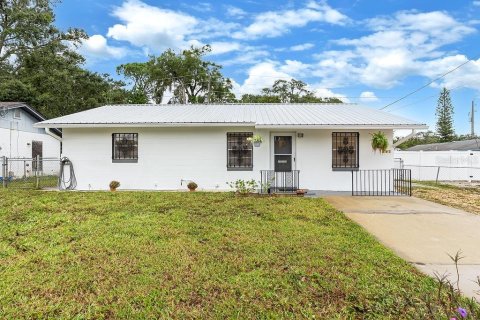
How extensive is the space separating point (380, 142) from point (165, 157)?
25.6 ft

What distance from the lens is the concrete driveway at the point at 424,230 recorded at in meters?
4.20

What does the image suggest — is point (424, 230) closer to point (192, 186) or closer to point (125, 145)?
point (192, 186)

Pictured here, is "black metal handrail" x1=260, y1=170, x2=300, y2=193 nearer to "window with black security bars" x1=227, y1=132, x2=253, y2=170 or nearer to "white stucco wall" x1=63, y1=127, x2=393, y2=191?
"white stucco wall" x1=63, y1=127, x2=393, y2=191

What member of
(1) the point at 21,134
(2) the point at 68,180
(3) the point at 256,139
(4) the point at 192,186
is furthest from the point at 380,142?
(1) the point at 21,134

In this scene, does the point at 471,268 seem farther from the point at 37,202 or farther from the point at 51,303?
the point at 37,202

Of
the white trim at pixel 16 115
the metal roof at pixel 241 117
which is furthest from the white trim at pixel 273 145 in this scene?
the white trim at pixel 16 115

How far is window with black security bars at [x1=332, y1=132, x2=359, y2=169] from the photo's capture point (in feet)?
36.9

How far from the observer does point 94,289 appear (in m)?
3.44

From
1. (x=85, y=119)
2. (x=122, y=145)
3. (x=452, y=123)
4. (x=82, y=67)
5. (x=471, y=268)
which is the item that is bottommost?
(x=471, y=268)

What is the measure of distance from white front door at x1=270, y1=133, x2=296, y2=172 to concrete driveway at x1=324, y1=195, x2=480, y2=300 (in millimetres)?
2277

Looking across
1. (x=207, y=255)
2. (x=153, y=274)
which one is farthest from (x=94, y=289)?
(x=207, y=255)

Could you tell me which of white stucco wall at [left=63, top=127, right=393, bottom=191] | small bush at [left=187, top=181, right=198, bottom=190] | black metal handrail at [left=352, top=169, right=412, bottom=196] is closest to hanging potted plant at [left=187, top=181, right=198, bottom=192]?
small bush at [left=187, top=181, right=198, bottom=190]

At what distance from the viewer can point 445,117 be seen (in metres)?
46.8

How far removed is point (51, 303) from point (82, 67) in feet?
99.7
